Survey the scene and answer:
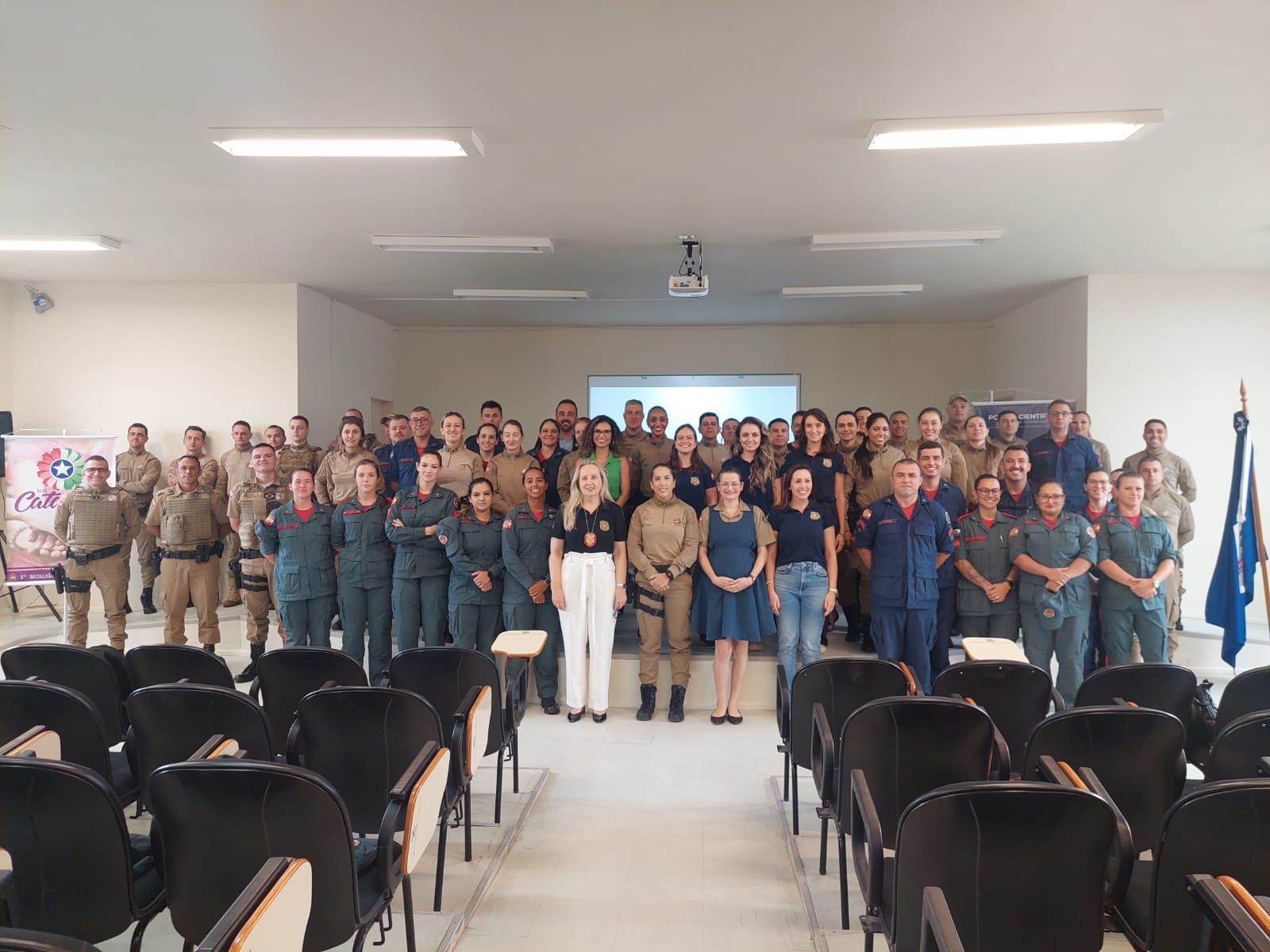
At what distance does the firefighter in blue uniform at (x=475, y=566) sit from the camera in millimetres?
4695

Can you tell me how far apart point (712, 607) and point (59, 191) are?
15.8ft

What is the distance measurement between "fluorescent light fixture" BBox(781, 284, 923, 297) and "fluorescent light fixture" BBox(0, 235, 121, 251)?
5.97 meters

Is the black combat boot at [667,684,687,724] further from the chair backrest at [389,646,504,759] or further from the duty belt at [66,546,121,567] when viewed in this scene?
the duty belt at [66,546,121,567]

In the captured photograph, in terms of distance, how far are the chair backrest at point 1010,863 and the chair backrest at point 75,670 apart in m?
3.16

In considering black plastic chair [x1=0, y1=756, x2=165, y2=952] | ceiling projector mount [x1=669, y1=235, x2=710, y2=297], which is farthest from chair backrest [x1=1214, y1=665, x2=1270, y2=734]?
ceiling projector mount [x1=669, y1=235, x2=710, y2=297]

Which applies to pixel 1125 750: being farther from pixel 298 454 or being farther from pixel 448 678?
pixel 298 454

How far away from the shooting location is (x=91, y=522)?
18.7 feet

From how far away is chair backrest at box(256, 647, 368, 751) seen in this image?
10.1ft

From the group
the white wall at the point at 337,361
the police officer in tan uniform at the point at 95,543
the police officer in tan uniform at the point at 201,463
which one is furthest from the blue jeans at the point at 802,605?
the white wall at the point at 337,361

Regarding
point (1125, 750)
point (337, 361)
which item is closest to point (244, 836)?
point (1125, 750)

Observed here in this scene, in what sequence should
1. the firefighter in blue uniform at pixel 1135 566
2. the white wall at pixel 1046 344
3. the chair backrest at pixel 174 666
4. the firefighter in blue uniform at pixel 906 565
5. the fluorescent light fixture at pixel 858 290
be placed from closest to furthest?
the chair backrest at pixel 174 666 → the firefighter in blue uniform at pixel 906 565 → the firefighter in blue uniform at pixel 1135 566 → the white wall at pixel 1046 344 → the fluorescent light fixture at pixel 858 290

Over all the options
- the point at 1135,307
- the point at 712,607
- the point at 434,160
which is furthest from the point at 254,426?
the point at 1135,307

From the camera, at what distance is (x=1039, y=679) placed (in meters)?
2.94

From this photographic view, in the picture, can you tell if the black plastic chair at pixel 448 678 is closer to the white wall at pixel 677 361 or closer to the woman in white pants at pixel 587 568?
the woman in white pants at pixel 587 568
